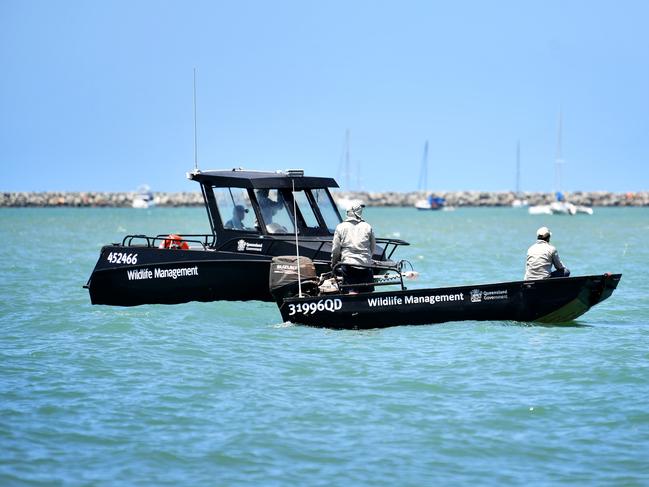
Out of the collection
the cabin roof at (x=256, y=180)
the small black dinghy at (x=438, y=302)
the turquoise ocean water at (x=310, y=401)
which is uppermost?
the cabin roof at (x=256, y=180)

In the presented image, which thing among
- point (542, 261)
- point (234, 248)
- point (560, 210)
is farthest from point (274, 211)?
point (560, 210)

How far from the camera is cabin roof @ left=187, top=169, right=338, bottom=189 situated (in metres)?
20.8

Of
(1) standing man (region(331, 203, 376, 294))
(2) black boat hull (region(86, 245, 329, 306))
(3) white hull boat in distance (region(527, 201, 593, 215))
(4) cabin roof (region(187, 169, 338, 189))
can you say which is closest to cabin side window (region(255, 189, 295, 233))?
(4) cabin roof (region(187, 169, 338, 189))

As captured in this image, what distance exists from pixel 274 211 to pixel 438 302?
16.3 feet

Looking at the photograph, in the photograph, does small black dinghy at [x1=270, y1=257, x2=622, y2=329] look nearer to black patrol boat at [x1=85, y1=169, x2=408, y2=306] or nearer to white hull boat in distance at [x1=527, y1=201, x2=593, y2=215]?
black patrol boat at [x1=85, y1=169, x2=408, y2=306]

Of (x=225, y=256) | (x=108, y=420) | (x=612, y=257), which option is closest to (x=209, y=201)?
(x=225, y=256)

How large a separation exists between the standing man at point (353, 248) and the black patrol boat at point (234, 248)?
1.81 metres

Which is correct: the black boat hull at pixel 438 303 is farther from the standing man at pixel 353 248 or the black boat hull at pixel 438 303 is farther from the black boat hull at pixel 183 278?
the black boat hull at pixel 183 278

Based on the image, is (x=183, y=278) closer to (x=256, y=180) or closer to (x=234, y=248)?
(x=234, y=248)

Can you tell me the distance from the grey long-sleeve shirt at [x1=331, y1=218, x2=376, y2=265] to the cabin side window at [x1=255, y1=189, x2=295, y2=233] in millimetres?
3470

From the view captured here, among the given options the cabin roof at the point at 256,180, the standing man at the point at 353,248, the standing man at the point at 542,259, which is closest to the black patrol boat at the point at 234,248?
the cabin roof at the point at 256,180

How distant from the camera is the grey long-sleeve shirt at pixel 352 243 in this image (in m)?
17.4

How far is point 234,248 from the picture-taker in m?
20.8

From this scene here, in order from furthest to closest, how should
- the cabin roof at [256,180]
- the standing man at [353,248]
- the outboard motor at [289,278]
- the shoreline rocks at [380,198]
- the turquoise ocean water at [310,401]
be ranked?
the shoreline rocks at [380,198], the cabin roof at [256,180], the outboard motor at [289,278], the standing man at [353,248], the turquoise ocean water at [310,401]
